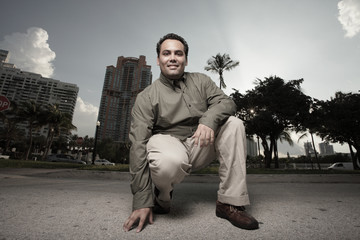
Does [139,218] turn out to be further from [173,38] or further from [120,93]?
[120,93]

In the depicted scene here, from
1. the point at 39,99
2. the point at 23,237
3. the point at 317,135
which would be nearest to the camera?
the point at 23,237

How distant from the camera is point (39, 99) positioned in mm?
73438

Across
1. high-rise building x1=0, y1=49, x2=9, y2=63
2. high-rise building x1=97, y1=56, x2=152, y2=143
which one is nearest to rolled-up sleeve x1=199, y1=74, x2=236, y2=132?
high-rise building x1=97, y1=56, x2=152, y2=143

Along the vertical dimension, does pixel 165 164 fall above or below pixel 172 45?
below

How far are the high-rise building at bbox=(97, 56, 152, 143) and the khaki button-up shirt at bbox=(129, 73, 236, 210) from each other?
63.2 meters

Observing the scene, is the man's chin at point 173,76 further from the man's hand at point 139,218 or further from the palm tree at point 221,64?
the palm tree at point 221,64

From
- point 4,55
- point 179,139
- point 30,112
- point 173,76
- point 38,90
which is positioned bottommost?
point 179,139

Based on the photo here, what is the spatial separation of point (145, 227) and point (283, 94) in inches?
847

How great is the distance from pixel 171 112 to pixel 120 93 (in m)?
68.0

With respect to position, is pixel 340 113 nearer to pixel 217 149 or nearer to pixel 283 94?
pixel 283 94

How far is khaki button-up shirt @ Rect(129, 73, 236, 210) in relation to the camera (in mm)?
1292

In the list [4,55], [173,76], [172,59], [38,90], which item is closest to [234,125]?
[173,76]

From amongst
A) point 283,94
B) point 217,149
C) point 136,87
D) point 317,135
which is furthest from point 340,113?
point 136,87

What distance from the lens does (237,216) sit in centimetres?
121
